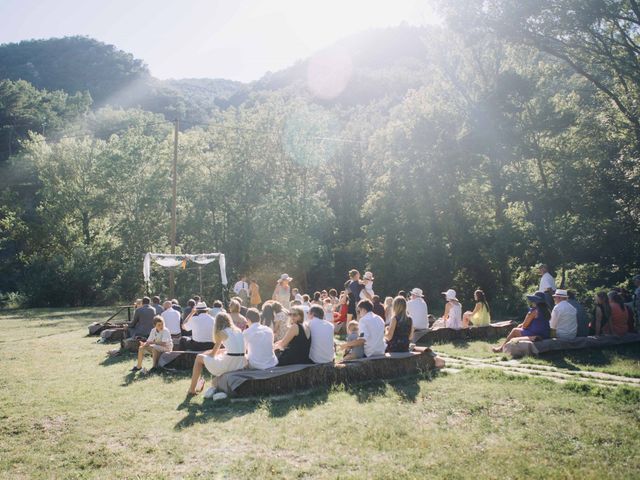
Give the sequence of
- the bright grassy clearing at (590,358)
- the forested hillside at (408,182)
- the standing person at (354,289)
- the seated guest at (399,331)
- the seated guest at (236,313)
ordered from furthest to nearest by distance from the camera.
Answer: the forested hillside at (408,182), the standing person at (354,289), the seated guest at (236,313), the seated guest at (399,331), the bright grassy clearing at (590,358)

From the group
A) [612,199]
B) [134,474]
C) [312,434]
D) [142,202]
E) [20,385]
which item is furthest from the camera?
[142,202]

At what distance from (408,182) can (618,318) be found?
16.2m

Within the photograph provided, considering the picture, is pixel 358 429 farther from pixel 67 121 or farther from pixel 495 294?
pixel 67 121

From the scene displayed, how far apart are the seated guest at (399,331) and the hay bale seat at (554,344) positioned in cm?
237

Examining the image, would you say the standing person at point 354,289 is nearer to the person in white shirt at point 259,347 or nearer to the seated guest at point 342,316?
the seated guest at point 342,316

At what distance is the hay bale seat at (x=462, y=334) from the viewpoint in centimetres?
1309

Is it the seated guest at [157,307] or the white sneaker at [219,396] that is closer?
the white sneaker at [219,396]

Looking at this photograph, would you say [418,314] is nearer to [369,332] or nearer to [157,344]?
[369,332]

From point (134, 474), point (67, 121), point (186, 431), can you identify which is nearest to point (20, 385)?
point (186, 431)

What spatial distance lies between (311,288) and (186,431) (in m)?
29.4

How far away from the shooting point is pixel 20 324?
2286cm

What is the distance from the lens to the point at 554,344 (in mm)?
10352

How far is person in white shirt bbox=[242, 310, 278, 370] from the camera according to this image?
8398 mm

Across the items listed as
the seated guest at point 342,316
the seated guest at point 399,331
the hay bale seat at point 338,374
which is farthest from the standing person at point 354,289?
the hay bale seat at point 338,374
